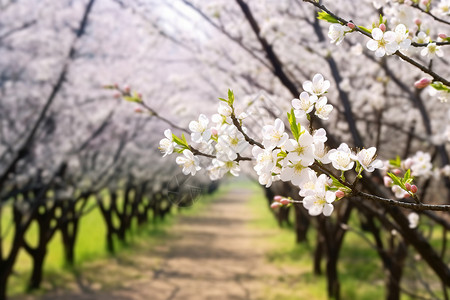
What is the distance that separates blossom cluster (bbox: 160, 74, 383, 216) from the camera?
1448mm

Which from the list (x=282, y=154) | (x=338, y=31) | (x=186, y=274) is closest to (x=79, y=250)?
(x=186, y=274)

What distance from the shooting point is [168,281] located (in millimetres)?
10367

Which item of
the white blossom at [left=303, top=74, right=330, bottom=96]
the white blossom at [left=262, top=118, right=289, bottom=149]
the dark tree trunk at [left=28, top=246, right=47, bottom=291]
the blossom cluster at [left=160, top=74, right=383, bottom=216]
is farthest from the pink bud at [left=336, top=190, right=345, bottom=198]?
the dark tree trunk at [left=28, top=246, right=47, bottom=291]

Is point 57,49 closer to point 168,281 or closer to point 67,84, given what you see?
point 67,84

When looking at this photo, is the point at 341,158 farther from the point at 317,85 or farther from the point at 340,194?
the point at 317,85

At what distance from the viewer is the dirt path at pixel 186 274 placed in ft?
30.2

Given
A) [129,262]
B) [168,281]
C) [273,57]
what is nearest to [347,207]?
[273,57]

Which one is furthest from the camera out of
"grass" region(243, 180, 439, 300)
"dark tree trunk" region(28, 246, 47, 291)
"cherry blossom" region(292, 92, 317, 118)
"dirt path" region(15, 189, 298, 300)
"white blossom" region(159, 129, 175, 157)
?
"dark tree trunk" region(28, 246, 47, 291)

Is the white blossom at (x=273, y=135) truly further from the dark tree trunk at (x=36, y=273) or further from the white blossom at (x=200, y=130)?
the dark tree trunk at (x=36, y=273)

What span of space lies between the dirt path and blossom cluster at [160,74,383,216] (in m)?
7.63

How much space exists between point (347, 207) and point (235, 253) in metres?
7.52

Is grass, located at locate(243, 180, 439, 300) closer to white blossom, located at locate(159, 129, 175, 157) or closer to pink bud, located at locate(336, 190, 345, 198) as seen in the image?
white blossom, located at locate(159, 129, 175, 157)

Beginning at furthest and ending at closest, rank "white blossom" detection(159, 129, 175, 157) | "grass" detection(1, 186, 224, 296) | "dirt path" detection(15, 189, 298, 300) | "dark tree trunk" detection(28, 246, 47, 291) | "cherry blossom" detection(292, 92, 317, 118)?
"grass" detection(1, 186, 224, 296), "dark tree trunk" detection(28, 246, 47, 291), "dirt path" detection(15, 189, 298, 300), "white blossom" detection(159, 129, 175, 157), "cherry blossom" detection(292, 92, 317, 118)

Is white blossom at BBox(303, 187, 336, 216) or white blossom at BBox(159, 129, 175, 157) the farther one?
white blossom at BBox(159, 129, 175, 157)
